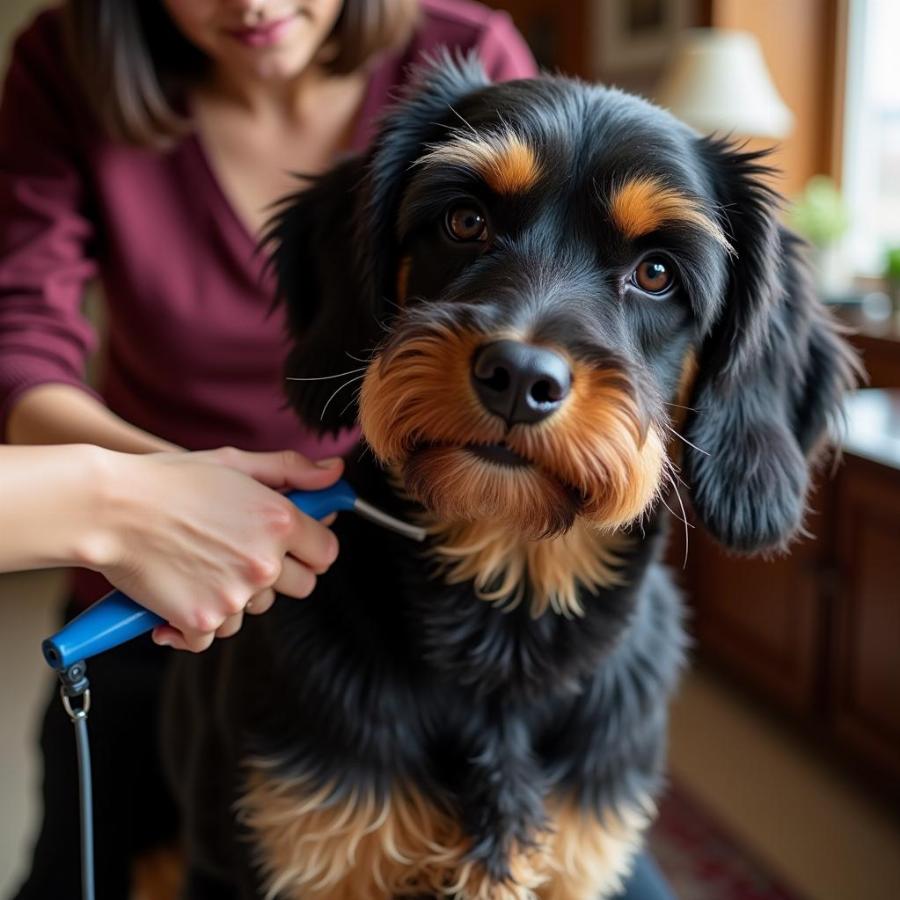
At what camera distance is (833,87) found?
335 cm

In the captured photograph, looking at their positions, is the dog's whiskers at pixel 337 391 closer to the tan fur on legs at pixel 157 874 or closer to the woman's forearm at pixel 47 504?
the woman's forearm at pixel 47 504

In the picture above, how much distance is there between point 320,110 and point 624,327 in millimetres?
777

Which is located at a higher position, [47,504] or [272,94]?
[272,94]

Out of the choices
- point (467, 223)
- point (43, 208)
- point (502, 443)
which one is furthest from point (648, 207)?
point (43, 208)

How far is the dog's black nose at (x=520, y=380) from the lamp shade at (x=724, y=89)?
2294mm

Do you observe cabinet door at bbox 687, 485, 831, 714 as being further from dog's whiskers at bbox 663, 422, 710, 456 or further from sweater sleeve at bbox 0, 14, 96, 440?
sweater sleeve at bbox 0, 14, 96, 440

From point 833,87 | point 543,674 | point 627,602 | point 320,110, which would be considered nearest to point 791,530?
point 627,602

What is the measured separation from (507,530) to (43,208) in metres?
0.84

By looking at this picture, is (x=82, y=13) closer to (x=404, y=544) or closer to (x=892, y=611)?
(x=404, y=544)

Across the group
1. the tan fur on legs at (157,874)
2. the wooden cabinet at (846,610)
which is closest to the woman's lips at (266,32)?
the tan fur on legs at (157,874)

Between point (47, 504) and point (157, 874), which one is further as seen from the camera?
point (157, 874)

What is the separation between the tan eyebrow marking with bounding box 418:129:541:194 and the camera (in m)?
0.95

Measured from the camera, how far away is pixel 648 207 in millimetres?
941

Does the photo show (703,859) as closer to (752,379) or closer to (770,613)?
(770,613)
